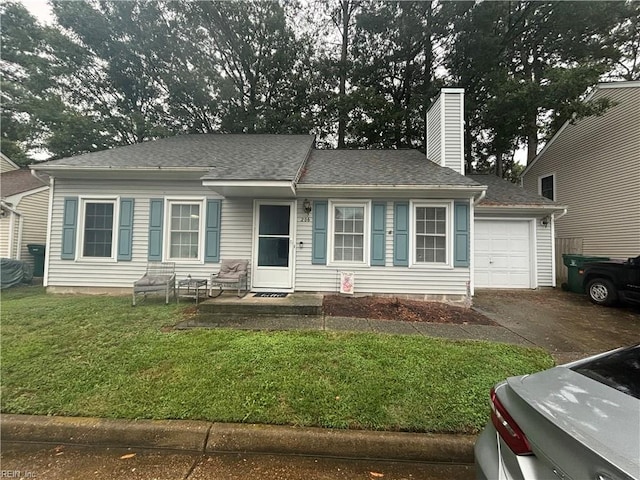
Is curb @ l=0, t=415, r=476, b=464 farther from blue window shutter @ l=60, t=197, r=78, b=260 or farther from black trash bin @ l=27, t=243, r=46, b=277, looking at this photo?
black trash bin @ l=27, t=243, r=46, b=277

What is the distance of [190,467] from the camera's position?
222cm

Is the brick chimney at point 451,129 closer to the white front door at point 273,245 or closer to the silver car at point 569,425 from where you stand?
the white front door at point 273,245

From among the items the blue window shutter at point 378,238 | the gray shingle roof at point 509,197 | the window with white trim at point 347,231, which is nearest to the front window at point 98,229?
the window with white trim at point 347,231

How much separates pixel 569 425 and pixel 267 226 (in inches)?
277

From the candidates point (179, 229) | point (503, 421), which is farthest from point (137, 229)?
point (503, 421)

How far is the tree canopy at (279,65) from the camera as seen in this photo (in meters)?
14.7

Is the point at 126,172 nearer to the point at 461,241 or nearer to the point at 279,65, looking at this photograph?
the point at 461,241

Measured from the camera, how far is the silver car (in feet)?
3.50

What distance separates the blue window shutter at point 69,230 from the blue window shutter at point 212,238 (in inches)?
136

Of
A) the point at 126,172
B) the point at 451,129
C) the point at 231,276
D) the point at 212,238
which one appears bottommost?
the point at 231,276

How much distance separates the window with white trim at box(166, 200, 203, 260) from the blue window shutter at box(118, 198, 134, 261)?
101 cm

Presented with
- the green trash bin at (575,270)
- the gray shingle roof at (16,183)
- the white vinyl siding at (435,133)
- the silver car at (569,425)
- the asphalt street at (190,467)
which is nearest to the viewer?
the silver car at (569,425)

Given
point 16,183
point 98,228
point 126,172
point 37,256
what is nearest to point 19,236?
point 37,256

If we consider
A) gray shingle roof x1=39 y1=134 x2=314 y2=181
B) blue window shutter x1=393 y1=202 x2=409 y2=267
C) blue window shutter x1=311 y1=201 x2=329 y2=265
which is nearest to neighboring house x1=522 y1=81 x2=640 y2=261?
blue window shutter x1=393 y1=202 x2=409 y2=267
